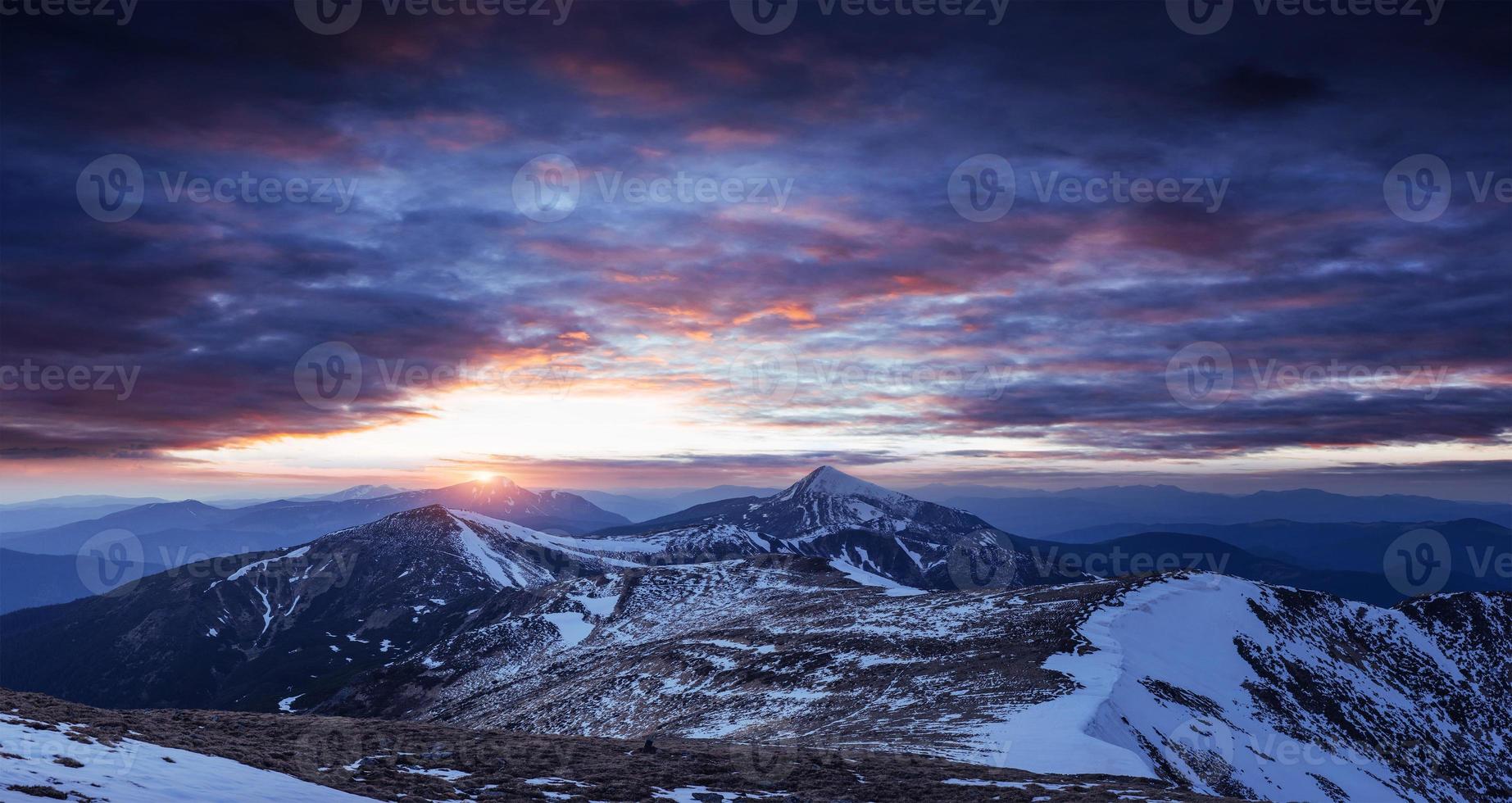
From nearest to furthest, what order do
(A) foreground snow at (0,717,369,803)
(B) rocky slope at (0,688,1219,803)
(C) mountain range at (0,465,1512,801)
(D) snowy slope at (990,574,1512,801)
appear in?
(A) foreground snow at (0,717,369,803) < (B) rocky slope at (0,688,1219,803) < (D) snowy slope at (990,574,1512,801) < (C) mountain range at (0,465,1512,801)

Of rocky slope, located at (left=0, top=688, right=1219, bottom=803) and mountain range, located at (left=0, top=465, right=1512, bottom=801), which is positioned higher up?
rocky slope, located at (left=0, top=688, right=1219, bottom=803)

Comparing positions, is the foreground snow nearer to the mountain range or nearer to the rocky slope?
the rocky slope

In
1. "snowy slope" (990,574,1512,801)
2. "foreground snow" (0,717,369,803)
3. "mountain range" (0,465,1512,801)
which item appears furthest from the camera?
"mountain range" (0,465,1512,801)

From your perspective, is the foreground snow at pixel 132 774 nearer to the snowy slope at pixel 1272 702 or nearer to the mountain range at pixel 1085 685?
the mountain range at pixel 1085 685

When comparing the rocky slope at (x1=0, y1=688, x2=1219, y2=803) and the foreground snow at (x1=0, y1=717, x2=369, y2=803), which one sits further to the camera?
the rocky slope at (x1=0, y1=688, x2=1219, y2=803)

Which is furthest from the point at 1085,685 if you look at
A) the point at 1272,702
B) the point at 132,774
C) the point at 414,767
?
the point at 132,774

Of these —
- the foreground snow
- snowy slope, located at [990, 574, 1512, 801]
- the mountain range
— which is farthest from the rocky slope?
snowy slope, located at [990, 574, 1512, 801]

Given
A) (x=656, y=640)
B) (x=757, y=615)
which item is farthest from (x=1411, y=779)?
A: (x=656, y=640)

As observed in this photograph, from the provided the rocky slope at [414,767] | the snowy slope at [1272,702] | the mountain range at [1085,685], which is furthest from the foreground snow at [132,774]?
the snowy slope at [1272,702]
